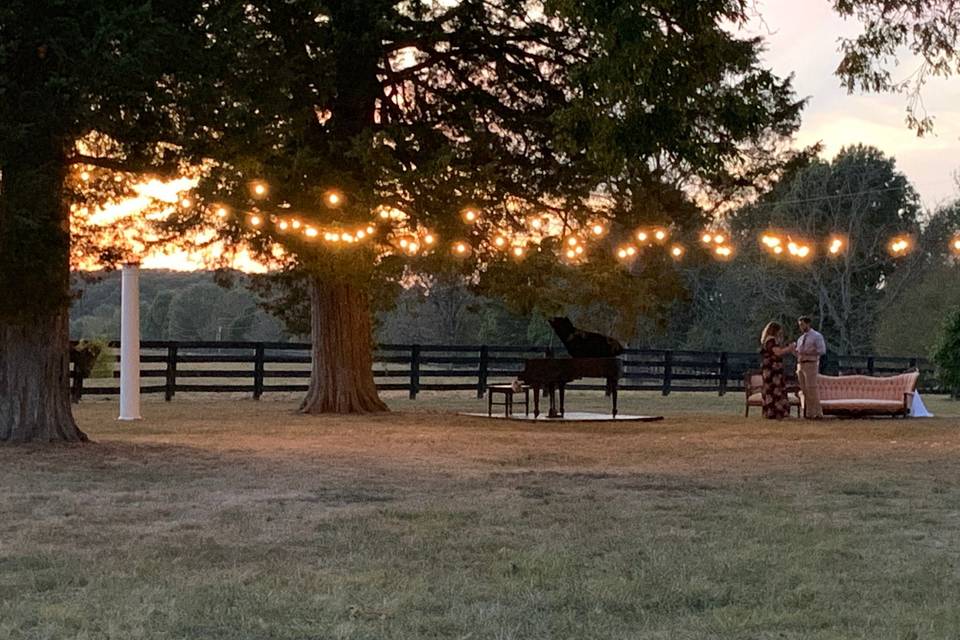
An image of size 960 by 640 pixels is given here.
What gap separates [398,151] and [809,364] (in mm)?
7248

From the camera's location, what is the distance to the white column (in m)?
19.2

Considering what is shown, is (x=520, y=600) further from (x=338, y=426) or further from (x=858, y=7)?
(x=338, y=426)

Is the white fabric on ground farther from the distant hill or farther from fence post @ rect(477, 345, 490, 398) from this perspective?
the distant hill

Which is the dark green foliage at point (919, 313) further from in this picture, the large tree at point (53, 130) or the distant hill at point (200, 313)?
the large tree at point (53, 130)

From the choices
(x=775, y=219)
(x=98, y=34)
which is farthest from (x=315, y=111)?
(x=775, y=219)

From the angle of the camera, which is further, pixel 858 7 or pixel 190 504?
pixel 858 7

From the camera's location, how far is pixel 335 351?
841 inches

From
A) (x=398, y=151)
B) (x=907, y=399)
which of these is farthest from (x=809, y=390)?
(x=398, y=151)

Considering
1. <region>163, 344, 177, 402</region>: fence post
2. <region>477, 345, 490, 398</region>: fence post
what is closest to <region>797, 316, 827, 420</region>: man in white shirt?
<region>477, 345, 490, 398</region>: fence post

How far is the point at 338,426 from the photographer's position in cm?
1781

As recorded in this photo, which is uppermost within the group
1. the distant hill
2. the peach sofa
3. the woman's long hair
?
the distant hill

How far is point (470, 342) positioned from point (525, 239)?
28.6m

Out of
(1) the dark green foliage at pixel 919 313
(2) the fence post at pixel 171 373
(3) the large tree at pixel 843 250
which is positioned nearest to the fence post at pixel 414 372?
(2) the fence post at pixel 171 373

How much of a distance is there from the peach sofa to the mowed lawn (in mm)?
6841
